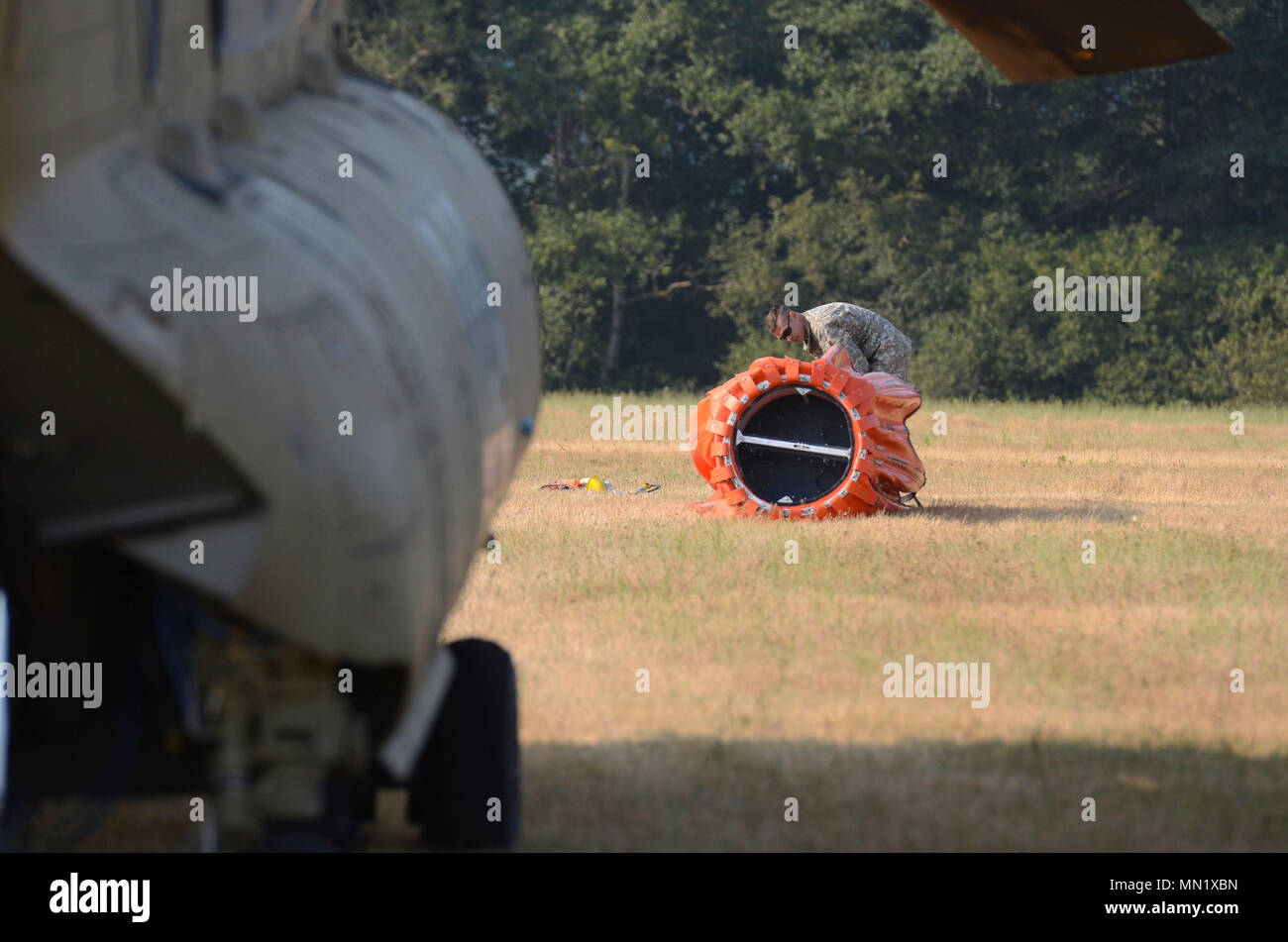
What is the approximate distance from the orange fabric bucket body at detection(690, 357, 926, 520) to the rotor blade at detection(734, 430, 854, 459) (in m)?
0.01

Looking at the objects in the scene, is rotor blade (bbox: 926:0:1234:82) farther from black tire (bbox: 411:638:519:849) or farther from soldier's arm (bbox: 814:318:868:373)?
soldier's arm (bbox: 814:318:868:373)

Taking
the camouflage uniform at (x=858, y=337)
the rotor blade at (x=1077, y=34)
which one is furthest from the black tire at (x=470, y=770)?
the camouflage uniform at (x=858, y=337)

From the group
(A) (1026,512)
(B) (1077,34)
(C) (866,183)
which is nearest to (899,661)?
(B) (1077,34)

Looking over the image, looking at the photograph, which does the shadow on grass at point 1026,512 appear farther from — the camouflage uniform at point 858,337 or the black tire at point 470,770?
the black tire at point 470,770

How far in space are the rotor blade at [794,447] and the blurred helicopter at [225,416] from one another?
940 cm

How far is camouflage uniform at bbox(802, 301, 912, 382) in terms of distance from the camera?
16.6 metres

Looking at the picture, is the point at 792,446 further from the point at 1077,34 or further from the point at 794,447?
the point at 1077,34

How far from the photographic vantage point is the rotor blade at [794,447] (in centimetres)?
1429

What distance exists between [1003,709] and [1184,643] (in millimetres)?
2070

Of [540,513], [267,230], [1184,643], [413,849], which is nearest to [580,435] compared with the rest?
[540,513]

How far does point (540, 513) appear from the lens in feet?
50.6

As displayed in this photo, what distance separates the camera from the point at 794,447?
14305mm

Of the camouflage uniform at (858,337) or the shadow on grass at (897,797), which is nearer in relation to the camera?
the shadow on grass at (897,797)

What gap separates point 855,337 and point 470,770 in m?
11.7
